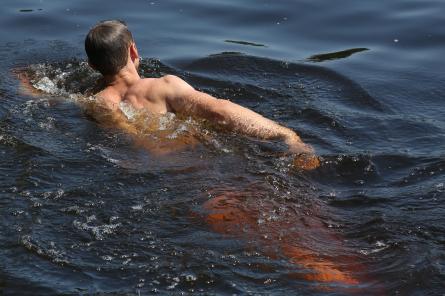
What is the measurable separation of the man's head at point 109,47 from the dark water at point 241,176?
1.41 ft

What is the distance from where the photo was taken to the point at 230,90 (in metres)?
7.48

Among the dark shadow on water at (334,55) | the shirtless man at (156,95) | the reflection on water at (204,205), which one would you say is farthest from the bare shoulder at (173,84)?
the dark shadow on water at (334,55)

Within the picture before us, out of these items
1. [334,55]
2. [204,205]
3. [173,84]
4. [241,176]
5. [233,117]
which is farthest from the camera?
[334,55]

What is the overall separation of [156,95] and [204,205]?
4.75 ft

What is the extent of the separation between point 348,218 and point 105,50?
240cm

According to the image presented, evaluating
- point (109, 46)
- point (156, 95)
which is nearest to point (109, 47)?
point (109, 46)

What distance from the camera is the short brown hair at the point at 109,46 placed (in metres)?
6.09

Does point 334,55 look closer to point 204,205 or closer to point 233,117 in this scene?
point 233,117

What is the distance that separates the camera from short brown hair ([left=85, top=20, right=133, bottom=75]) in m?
6.09

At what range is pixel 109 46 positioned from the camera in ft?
20.0

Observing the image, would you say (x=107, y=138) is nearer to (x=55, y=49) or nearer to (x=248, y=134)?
(x=248, y=134)

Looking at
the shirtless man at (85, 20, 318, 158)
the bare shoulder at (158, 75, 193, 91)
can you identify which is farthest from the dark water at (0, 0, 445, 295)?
the bare shoulder at (158, 75, 193, 91)

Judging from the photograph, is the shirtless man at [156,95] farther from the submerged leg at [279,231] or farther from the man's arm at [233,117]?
the submerged leg at [279,231]

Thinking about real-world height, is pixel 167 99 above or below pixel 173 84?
below
